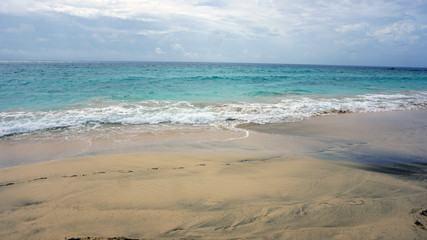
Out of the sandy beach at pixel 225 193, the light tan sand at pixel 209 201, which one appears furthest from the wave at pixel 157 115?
the light tan sand at pixel 209 201

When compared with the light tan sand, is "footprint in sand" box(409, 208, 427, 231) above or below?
above

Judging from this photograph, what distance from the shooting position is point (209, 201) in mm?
3281

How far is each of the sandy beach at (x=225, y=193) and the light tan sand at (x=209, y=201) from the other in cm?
1

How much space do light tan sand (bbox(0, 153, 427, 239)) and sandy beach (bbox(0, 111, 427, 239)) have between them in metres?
0.01

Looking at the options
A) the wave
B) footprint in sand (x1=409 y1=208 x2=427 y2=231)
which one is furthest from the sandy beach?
the wave

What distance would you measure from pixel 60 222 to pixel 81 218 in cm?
24

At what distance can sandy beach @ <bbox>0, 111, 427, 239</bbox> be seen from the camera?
2709 millimetres

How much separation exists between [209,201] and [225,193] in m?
0.33

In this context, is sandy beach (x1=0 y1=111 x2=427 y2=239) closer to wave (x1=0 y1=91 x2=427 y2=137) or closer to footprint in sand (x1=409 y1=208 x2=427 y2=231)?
footprint in sand (x1=409 y1=208 x2=427 y2=231)

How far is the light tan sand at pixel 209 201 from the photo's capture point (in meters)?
2.69

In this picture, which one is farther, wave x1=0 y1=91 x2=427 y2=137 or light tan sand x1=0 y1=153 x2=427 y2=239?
wave x1=0 y1=91 x2=427 y2=137

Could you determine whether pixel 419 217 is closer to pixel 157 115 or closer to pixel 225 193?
pixel 225 193

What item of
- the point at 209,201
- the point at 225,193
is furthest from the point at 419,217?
the point at 209,201

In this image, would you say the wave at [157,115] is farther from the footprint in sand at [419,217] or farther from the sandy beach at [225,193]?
the footprint in sand at [419,217]
